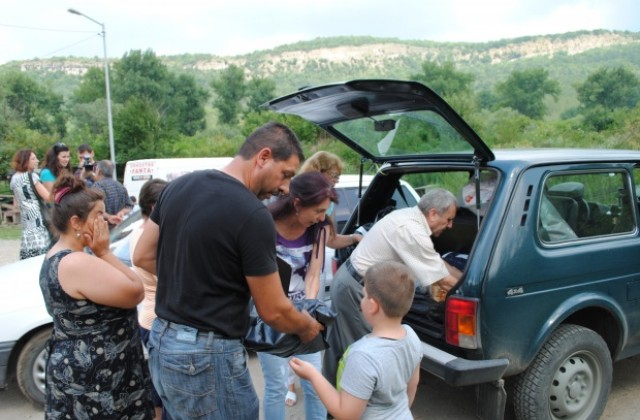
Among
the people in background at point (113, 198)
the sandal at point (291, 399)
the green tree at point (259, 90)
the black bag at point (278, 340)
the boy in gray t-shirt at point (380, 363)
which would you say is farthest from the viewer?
the green tree at point (259, 90)

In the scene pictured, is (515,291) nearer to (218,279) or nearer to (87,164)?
(218,279)

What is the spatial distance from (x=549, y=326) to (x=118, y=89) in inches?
2380

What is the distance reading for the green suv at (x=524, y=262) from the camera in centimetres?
277

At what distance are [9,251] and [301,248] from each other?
10696mm

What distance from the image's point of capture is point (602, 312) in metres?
3.31

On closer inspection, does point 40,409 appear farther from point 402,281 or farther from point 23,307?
point 402,281

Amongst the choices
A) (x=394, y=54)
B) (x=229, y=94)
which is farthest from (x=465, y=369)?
(x=394, y=54)

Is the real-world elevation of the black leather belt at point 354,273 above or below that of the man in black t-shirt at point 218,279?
below

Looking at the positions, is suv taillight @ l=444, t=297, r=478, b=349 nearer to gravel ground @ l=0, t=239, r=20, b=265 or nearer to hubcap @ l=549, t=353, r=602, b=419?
hubcap @ l=549, t=353, r=602, b=419

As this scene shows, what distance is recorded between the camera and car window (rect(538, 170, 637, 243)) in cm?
310

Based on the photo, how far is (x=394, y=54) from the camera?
120 m

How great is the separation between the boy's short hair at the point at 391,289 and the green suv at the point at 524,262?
90 centimetres

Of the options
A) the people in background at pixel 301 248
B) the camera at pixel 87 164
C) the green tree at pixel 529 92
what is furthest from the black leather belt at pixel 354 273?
the green tree at pixel 529 92

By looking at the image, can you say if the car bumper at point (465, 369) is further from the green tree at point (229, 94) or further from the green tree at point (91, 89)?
the green tree at point (91, 89)
